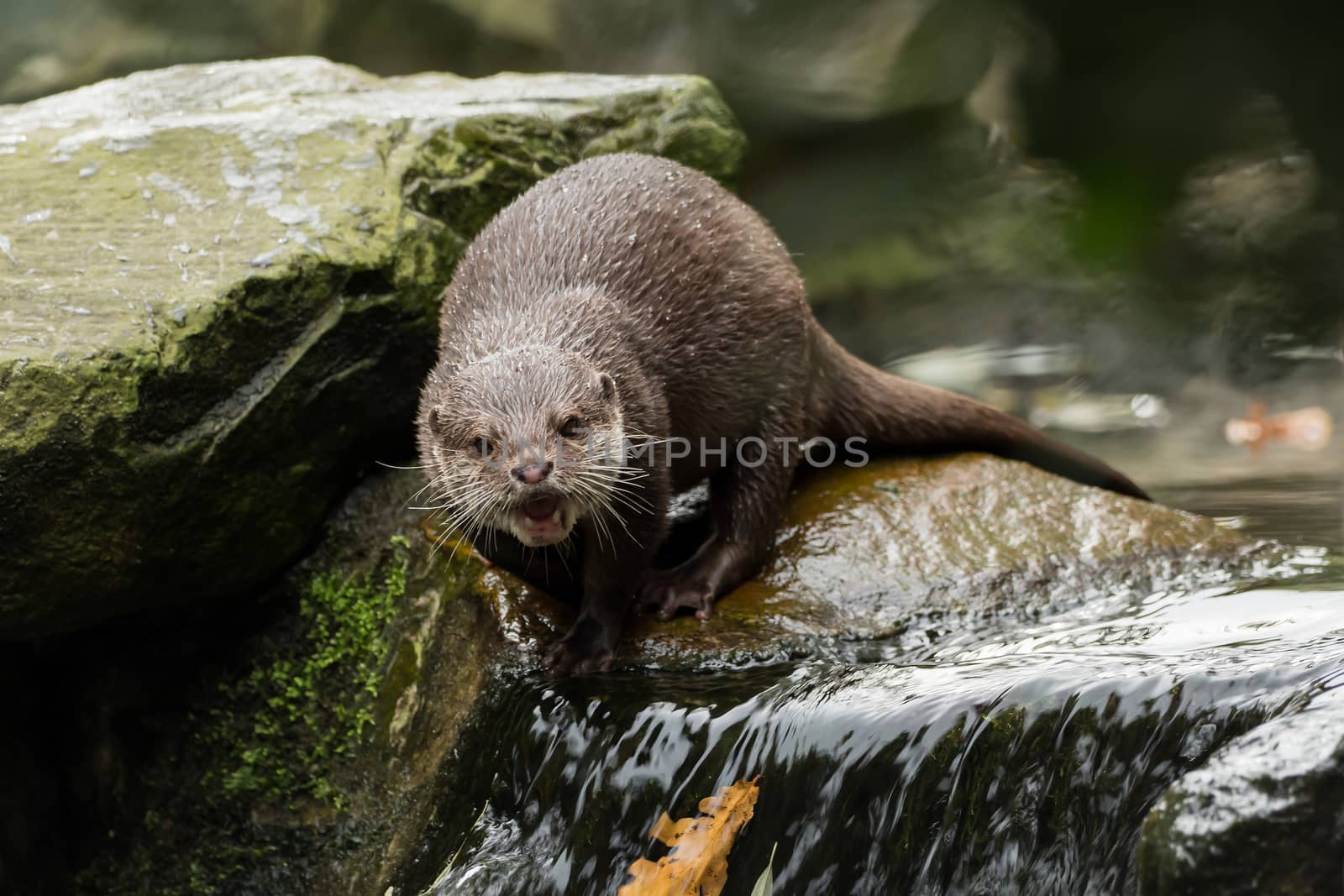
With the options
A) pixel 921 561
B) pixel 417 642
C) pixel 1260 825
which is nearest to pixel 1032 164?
pixel 1260 825

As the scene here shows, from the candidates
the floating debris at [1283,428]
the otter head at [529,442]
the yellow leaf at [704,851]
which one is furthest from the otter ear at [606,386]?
the floating debris at [1283,428]

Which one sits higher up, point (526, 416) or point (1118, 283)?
point (1118, 283)

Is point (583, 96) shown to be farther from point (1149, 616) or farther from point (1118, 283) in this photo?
point (1118, 283)

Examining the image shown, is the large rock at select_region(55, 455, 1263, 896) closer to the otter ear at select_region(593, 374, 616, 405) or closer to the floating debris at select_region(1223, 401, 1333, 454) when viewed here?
the otter ear at select_region(593, 374, 616, 405)

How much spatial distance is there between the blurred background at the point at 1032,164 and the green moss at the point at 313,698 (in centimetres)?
143

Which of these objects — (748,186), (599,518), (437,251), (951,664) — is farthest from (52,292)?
(748,186)

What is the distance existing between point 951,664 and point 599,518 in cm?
75

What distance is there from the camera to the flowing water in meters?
1.92

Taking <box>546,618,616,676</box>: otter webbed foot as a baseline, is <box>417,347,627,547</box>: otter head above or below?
above

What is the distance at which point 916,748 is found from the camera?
210cm

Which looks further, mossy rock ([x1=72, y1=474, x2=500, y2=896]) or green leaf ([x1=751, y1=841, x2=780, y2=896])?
mossy rock ([x1=72, y1=474, x2=500, y2=896])

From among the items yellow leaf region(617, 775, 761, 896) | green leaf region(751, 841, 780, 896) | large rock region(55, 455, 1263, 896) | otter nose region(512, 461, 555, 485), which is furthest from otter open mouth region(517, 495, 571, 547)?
green leaf region(751, 841, 780, 896)

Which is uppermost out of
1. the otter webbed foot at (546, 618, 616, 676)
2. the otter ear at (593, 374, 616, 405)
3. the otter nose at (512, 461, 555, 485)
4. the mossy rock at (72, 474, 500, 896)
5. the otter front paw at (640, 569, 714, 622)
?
the otter ear at (593, 374, 616, 405)

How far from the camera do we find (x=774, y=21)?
69 cm
